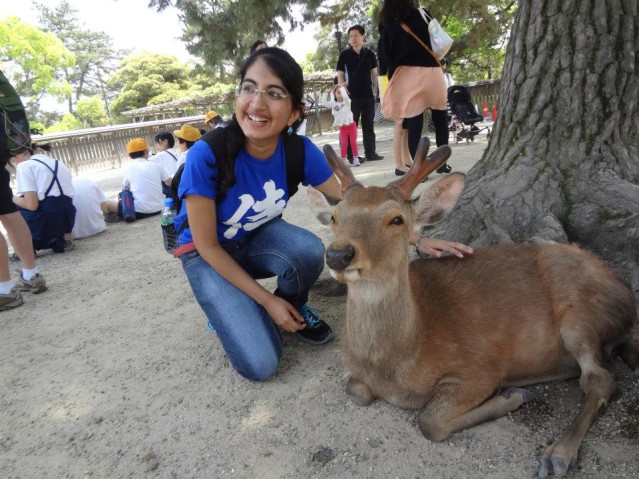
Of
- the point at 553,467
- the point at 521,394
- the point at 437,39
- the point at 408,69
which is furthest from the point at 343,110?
the point at 553,467

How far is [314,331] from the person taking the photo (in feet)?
10.2

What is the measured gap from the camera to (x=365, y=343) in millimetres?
2326

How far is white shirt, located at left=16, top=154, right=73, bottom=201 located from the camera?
5.69 m

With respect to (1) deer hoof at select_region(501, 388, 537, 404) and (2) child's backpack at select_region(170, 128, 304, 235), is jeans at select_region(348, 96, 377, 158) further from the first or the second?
(1) deer hoof at select_region(501, 388, 537, 404)

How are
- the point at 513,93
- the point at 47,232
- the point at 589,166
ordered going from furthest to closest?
1. the point at 47,232
2. the point at 513,93
3. the point at 589,166

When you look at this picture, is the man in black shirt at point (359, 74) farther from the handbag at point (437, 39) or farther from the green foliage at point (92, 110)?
the green foliage at point (92, 110)

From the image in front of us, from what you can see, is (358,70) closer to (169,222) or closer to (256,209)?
(169,222)

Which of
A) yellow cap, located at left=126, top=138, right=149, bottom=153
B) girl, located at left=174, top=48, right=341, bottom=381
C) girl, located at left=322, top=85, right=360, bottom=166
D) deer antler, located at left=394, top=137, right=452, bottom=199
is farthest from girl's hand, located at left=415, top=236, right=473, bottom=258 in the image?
girl, located at left=322, top=85, right=360, bottom=166

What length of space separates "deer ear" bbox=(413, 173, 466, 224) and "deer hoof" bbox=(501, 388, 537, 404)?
2.96 feet

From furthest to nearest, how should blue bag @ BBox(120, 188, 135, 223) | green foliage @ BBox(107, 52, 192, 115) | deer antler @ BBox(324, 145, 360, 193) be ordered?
green foliage @ BBox(107, 52, 192, 115)
blue bag @ BBox(120, 188, 135, 223)
deer antler @ BBox(324, 145, 360, 193)

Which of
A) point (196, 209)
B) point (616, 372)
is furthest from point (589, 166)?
point (196, 209)

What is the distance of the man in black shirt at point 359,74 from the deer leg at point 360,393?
6927 mm

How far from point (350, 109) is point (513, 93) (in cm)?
589

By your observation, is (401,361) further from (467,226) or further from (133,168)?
(133,168)
